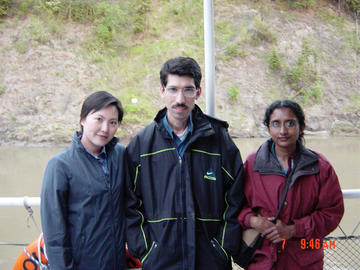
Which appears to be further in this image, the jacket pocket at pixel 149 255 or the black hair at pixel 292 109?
the black hair at pixel 292 109

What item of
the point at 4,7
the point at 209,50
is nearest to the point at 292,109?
the point at 209,50

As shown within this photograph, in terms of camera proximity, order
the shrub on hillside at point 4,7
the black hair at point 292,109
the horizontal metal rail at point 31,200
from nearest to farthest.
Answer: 1. the black hair at point 292,109
2. the horizontal metal rail at point 31,200
3. the shrub on hillside at point 4,7

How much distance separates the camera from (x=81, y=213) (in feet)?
5.29

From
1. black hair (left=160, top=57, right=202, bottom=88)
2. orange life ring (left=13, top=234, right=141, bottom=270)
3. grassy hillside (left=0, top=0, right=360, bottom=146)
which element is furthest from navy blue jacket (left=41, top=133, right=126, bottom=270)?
grassy hillside (left=0, top=0, right=360, bottom=146)

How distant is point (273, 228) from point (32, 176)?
8.92 m

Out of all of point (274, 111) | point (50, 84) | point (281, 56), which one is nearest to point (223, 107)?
point (281, 56)

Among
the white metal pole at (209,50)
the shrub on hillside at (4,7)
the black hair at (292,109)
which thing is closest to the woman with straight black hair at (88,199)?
the white metal pole at (209,50)

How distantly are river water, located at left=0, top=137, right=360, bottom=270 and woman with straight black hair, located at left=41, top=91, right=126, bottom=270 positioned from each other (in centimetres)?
326

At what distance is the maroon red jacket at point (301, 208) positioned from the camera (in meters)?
1.64

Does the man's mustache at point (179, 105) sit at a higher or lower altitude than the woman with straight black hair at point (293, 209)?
higher

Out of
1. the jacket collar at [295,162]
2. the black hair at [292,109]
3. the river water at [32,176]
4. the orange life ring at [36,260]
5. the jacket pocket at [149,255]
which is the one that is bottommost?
the river water at [32,176]

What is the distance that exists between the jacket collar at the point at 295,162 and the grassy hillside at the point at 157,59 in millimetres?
11074

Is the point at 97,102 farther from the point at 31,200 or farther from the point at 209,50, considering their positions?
the point at 209,50

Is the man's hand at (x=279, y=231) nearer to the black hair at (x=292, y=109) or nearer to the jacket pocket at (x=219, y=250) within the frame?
the jacket pocket at (x=219, y=250)
